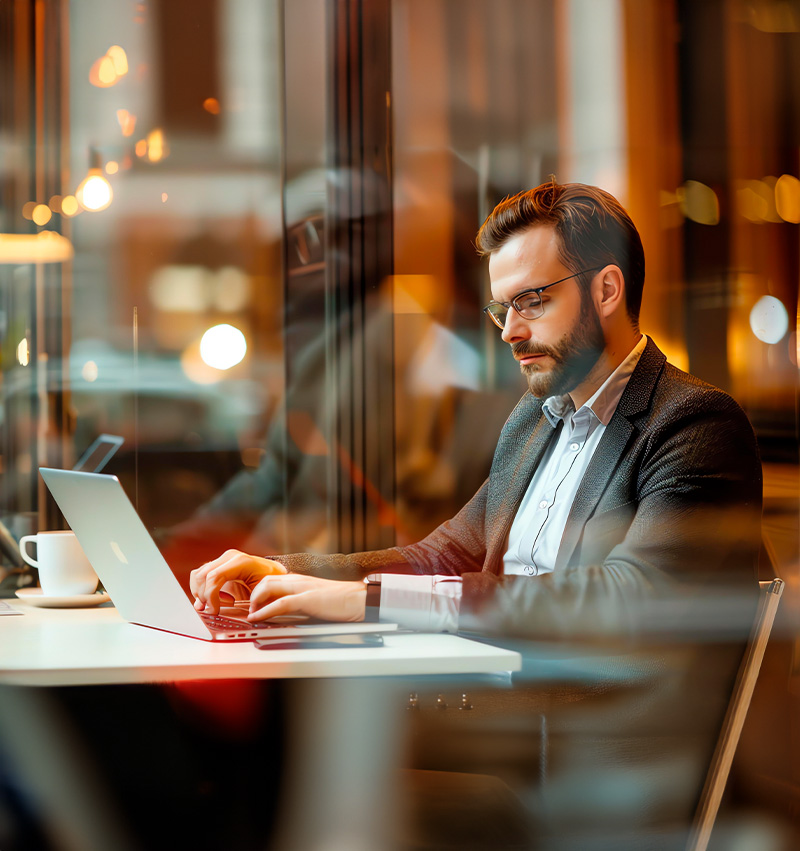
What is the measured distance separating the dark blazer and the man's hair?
0.70ft

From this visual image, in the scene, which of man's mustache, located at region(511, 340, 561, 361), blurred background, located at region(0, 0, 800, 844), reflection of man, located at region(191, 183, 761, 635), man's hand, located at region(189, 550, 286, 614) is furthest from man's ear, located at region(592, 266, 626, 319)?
man's hand, located at region(189, 550, 286, 614)

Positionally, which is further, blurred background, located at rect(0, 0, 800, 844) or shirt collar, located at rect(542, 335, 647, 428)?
blurred background, located at rect(0, 0, 800, 844)

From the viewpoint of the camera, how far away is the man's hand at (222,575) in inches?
44.6

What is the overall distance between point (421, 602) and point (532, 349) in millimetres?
624

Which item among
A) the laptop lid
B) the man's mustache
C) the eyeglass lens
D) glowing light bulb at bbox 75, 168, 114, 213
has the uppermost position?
glowing light bulb at bbox 75, 168, 114, 213

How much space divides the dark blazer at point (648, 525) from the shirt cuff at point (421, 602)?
2 centimetres

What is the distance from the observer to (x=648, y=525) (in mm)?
1150

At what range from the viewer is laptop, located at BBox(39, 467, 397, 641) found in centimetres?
93

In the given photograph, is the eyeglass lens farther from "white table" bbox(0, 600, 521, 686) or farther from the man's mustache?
"white table" bbox(0, 600, 521, 686)

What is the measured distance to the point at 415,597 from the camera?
110 centimetres

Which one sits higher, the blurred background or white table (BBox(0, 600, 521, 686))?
the blurred background

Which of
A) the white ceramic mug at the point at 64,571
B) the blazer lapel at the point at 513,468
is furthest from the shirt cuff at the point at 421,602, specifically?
the white ceramic mug at the point at 64,571

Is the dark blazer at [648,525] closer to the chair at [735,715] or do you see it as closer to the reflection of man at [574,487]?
the reflection of man at [574,487]

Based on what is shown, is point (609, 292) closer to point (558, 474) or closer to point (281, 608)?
point (558, 474)
